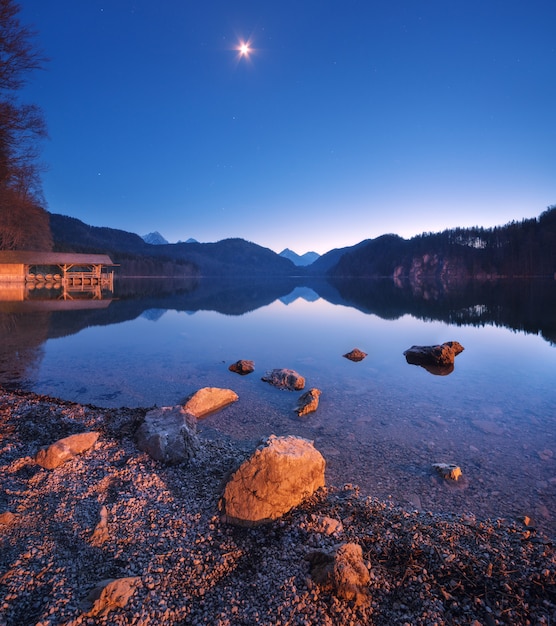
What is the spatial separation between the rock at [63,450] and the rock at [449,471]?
5949mm

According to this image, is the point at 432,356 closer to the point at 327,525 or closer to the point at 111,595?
the point at 327,525

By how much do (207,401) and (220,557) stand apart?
4.88m

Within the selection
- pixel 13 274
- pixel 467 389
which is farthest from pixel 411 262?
pixel 467 389

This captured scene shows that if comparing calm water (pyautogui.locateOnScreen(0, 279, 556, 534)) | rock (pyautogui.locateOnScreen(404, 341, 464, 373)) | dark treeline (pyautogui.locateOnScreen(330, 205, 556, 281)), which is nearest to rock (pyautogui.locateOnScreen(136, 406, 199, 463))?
calm water (pyautogui.locateOnScreen(0, 279, 556, 534))

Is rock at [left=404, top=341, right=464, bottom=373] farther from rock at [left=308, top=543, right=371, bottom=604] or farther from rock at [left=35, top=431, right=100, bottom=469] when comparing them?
rock at [left=35, top=431, right=100, bottom=469]

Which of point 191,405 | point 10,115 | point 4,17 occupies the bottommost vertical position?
point 191,405

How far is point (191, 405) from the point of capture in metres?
7.87

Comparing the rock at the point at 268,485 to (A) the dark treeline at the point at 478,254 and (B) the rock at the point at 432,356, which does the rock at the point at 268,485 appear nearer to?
(B) the rock at the point at 432,356

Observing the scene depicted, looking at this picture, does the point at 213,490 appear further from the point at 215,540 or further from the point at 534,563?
the point at 534,563

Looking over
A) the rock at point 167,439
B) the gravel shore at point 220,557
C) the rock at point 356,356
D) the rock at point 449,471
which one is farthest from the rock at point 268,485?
the rock at point 356,356

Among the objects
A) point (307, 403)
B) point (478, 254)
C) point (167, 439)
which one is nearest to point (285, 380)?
point (307, 403)

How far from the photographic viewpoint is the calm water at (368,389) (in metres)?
5.34

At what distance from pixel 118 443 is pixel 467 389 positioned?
9589 millimetres

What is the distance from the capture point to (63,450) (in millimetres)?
5234
